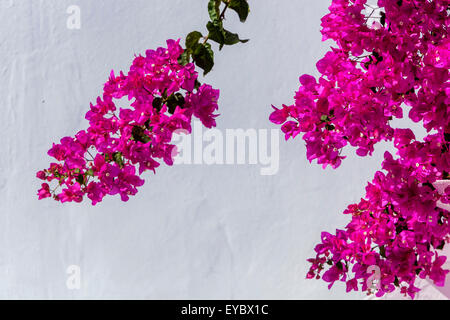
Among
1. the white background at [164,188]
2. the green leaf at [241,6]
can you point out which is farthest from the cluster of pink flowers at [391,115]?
the white background at [164,188]

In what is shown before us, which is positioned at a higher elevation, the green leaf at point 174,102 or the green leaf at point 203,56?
the green leaf at point 203,56

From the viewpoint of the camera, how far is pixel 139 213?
1.49 m

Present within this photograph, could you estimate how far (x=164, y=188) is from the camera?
1.49 metres

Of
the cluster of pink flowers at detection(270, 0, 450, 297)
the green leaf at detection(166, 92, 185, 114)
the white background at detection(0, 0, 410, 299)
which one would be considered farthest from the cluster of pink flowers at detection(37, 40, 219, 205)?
the white background at detection(0, 0, 410, 299)

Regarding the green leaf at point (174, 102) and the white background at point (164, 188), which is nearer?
the green leaf at point (174, 102)

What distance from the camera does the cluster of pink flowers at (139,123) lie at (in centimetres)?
72

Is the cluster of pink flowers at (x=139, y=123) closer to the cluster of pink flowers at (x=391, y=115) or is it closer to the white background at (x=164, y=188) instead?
the cluster of pink flowers at (x=391, y=115)

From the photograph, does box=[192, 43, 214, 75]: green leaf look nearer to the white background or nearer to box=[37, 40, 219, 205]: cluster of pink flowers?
box=[37, 40, 219, 205]: cluster of pink flowers

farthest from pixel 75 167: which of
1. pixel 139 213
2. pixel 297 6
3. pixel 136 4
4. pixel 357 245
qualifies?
pixel 297 6

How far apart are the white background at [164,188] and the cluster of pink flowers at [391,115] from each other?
2.02 feet

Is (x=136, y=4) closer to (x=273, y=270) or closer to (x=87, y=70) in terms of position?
(x=87, y=70)

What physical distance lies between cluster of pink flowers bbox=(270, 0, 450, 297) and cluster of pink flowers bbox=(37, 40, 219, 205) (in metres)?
0.15

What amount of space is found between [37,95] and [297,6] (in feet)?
2.63

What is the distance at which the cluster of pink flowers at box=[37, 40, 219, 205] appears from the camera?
72 cm
